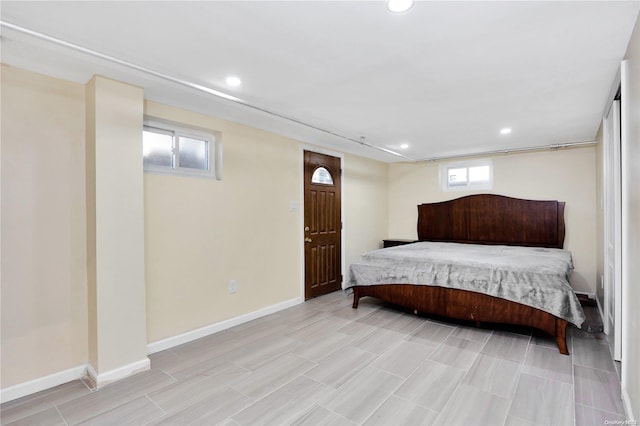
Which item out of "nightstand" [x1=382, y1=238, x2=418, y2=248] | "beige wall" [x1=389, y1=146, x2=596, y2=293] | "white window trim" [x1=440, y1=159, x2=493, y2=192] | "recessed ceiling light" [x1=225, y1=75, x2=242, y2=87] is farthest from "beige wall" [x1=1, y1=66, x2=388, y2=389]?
"beige wall" [x1=389, y1=146, x2=596, y2=293]

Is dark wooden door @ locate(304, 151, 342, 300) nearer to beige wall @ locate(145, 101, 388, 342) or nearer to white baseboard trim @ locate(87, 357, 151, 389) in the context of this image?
beige wall @ locate(145, 101, 388, 342)

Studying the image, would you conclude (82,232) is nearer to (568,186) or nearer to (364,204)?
(364,204)

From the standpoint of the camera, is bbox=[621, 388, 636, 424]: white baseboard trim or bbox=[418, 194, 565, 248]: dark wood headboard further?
bbox=[418, 194, 565, 248]: dark wood headboard

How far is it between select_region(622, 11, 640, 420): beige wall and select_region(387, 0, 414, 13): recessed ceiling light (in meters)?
1.22

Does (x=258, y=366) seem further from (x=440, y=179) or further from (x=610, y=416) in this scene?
(x=440, y=179)

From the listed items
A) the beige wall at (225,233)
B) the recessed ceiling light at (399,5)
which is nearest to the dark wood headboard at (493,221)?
the beige wall at (225,233)

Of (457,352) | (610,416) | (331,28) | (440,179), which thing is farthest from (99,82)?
(440,179)

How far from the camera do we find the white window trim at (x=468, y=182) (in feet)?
17.5

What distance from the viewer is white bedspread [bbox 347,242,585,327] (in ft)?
9.35

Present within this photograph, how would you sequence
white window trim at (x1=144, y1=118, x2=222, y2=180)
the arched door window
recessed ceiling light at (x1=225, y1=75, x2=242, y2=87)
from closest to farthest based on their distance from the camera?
1. recessed ceiling light at (x1=225, y1=75, x2=242, y2=87)
2. white window trim at (x1=144, y1=118, x2=222, y2=180)
3. the arched door window

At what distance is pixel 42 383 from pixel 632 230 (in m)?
4.05

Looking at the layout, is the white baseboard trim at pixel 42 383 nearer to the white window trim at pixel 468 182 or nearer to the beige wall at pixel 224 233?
the beige wall at pixel 224 233

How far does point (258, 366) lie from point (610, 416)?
2.35m

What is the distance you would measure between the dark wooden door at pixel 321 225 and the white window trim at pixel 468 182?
6.92ft
